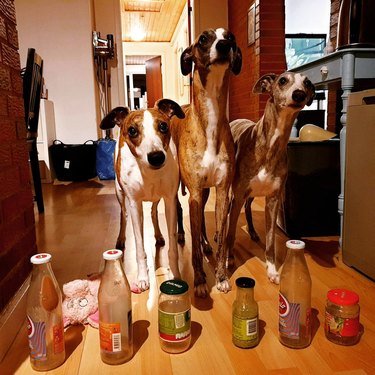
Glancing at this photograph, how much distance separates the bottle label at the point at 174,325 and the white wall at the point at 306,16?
17.9 ft

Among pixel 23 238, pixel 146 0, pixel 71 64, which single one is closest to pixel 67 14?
pixel 71 64

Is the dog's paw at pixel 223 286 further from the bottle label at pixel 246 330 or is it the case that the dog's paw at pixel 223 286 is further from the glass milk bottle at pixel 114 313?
the glass milk bottle at pixel 114 313

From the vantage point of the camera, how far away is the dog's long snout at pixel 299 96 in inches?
58.0

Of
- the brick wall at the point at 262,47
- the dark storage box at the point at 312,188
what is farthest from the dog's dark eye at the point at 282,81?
the brick wall at the point at 262,47

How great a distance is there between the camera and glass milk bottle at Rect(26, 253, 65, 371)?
1028 mm

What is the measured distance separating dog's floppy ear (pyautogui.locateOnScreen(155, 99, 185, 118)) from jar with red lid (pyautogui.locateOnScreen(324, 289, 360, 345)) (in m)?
0.86

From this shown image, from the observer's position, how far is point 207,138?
1.49 m

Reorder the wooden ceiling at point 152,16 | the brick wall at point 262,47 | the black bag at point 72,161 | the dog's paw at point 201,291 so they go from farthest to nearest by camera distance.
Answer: the wooden ceiling at point 152,16 < the black bag at point 72,161 < the brick wall at point 262,47 < the dog's paw at point 201,291

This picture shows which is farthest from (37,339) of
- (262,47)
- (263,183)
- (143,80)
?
(143,80)

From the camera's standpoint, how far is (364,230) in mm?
1596

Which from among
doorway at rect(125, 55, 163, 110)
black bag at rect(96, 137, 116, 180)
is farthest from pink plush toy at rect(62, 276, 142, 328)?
doorway at rect(125, 55, 163, 110)

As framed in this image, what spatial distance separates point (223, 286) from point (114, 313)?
1.89 ft

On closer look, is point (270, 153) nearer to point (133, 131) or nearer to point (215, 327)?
point (133, 131)

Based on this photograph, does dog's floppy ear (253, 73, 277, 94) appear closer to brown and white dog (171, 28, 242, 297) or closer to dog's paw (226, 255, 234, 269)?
brown and white dog (171, 28, 242, 297)
